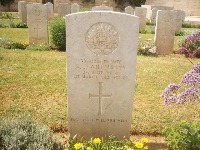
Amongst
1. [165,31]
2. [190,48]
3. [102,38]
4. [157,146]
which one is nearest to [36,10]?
[165,31]

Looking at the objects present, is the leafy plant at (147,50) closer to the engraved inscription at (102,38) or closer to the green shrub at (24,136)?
the engraved inscription at (102,38)

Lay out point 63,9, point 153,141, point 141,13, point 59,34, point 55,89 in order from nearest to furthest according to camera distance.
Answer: point 153,141
point 55,89
point 59,34
point 141,13
point 63,9

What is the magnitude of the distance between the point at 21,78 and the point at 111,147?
4202 millimetres

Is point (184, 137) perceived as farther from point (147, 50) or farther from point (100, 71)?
point (147, 50)

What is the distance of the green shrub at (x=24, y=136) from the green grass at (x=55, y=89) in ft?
1.55

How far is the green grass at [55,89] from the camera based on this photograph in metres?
4.81

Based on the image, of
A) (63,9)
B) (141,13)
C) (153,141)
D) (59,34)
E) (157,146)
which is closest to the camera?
(157,146)

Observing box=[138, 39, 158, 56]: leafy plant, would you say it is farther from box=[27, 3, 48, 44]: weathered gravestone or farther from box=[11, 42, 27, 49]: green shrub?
box=[11, 42, 27, 49]: green shrub

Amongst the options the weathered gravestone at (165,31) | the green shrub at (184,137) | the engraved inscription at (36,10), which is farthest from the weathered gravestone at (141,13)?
the green shrub at (184,137)

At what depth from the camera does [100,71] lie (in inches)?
144

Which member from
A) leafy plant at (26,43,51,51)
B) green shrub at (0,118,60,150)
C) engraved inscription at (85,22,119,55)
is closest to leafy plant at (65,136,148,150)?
green shrub at (0,118,60,150)

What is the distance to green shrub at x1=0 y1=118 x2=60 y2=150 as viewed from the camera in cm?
311

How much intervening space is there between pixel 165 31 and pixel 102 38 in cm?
770

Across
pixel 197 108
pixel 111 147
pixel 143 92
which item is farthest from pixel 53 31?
pixel 111 147
